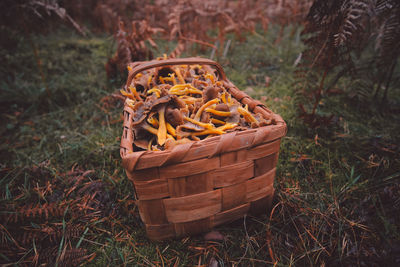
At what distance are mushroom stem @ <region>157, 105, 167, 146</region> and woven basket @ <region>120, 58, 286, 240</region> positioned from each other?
7.6 inches

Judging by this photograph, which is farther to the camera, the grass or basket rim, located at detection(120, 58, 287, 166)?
the grass

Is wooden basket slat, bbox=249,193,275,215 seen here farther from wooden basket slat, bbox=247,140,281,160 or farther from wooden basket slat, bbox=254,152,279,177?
wooden basket slat, bbox=247,140,281,160

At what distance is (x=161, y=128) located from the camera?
1553 mm

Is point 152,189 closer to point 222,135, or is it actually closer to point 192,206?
point 192,206

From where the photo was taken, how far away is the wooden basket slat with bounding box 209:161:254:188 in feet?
Answer: 4.67

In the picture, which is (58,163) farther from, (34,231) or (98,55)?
(98,55)

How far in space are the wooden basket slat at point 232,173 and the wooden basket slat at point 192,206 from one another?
83mm

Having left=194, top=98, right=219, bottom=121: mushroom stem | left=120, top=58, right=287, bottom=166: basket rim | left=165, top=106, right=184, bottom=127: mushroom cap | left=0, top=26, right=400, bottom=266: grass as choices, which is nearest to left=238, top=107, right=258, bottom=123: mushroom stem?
left=120, top=58, right=287, bottom=166: basket rim

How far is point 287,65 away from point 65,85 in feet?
13.8

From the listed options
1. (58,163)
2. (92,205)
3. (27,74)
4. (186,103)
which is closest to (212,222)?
(186,103)

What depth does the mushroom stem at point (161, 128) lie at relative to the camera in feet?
4.76

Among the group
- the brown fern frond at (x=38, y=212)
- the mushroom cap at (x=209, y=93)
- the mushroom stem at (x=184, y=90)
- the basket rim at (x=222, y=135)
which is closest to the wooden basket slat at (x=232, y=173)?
the basket rim at (x=222, y=135)

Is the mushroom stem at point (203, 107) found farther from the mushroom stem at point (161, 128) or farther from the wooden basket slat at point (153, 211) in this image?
the wooden basket slat at point (153, 211)

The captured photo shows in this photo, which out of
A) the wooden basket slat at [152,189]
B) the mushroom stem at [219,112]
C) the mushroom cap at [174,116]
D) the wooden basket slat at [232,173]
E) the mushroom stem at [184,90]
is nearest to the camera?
the wooden basket slat at [152,189]
